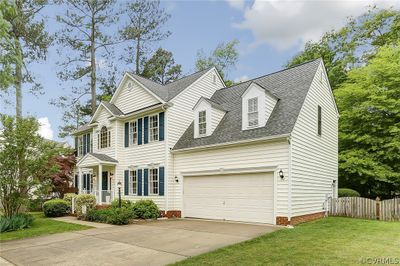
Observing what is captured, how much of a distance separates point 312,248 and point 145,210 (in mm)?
9727

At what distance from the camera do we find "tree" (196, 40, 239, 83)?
34.2 meters

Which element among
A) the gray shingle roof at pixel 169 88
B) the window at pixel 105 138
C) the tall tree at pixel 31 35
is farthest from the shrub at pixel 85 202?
the tall tree at pixel 31 35

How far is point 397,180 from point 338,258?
47.0 feet

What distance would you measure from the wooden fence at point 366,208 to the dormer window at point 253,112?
5.64 m

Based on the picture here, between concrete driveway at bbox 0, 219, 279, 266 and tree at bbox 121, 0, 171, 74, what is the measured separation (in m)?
22.7

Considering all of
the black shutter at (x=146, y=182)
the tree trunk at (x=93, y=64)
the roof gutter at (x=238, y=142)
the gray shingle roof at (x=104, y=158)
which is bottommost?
the black shutter at (x=146, y=182)

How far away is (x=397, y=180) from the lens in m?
18.3

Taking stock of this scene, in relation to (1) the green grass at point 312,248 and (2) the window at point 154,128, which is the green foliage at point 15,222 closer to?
(2) the window at point 154,128

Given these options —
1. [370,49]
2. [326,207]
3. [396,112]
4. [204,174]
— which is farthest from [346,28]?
[204,174]

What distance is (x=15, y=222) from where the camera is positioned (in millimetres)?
13297

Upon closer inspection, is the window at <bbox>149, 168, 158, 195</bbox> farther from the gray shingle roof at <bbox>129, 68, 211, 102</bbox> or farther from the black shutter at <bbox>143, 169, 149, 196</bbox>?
the gray shingle roof at <bbox>129, 68, 211, 102</bbox>

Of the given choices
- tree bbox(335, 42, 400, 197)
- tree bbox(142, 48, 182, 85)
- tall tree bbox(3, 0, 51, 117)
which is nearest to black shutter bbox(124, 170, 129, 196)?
tall tree bbox(3, 0, 51, 117)

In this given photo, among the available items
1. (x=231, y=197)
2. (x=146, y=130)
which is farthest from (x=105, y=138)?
(x=231, y=197)

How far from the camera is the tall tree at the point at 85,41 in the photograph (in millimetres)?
27422
